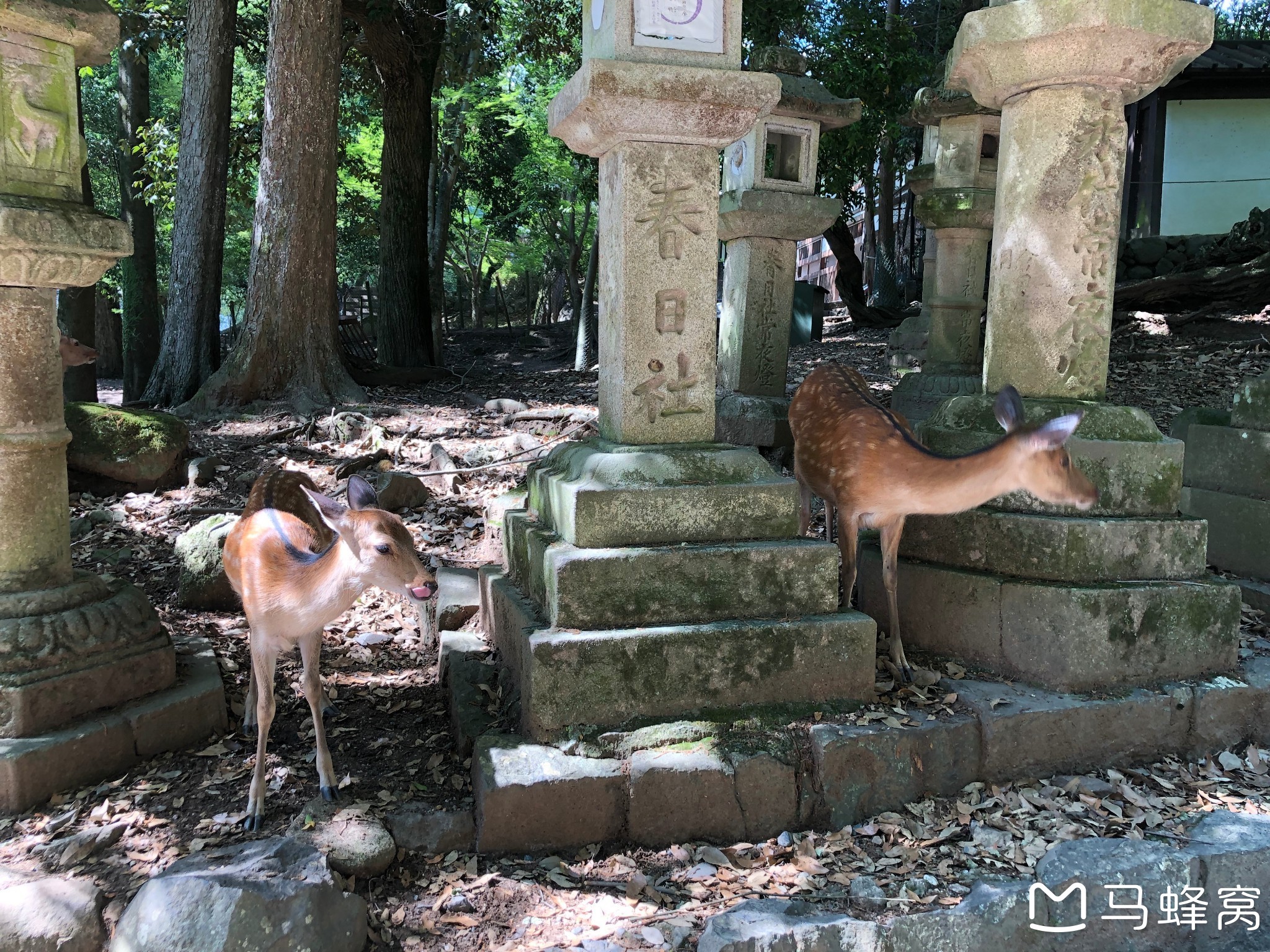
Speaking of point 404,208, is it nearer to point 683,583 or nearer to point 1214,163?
point 683,583

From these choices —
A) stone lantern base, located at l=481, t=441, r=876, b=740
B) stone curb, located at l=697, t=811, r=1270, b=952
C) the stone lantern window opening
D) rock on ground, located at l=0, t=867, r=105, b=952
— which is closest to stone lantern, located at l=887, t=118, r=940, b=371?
the stone lantern window opening

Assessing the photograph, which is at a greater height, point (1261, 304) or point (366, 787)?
point (1261, 304)

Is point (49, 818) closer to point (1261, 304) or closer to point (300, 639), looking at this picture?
point (300, 639)

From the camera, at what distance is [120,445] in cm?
662

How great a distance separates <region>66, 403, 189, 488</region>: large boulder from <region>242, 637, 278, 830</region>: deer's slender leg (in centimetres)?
387

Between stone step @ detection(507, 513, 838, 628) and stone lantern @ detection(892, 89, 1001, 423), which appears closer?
stone step @ detection(507, 513, 838, 628)

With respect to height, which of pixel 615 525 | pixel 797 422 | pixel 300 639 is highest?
pixel 797 422

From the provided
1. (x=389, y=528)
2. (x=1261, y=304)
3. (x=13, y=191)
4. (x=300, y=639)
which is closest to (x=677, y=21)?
(x=389, y=528)

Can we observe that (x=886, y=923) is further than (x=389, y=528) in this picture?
No

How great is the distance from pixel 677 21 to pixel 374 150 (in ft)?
62.9

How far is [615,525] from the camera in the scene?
355cm

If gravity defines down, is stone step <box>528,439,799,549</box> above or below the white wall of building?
below

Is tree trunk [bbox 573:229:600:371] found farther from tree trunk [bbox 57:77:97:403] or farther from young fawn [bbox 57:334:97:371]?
young fawn [bbox 57:334:97:371]

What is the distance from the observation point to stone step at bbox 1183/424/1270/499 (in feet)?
17.9
